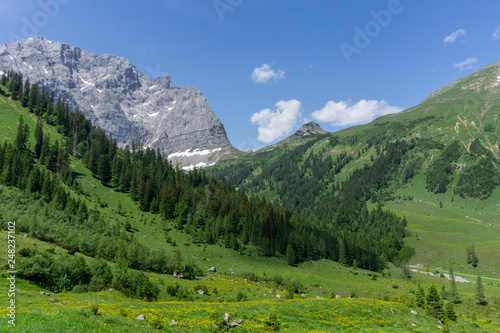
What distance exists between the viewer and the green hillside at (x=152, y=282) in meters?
24.3

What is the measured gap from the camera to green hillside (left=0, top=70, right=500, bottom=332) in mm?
24344

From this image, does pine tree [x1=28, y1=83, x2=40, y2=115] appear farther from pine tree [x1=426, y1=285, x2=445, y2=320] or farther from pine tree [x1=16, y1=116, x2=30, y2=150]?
pine tree [x1=426, y1=285, x2=445, y2=320]

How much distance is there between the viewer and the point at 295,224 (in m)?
136

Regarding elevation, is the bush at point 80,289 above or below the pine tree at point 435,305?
above

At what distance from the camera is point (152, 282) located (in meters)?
41.7

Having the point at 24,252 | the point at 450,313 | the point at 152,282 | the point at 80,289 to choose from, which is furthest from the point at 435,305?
the point at 24,252

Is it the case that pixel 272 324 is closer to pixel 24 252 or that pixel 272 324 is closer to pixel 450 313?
pixel 450 313

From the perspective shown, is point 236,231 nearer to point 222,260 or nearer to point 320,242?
point 222,260

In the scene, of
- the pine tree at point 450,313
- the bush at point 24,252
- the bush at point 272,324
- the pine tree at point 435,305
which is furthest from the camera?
the bush at point 24,252

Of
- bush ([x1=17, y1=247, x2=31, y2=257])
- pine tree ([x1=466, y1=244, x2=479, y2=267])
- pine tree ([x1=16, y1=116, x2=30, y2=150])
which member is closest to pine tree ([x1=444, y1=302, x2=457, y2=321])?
bush ([x1=17, y1=247, x2=31, y2=257])

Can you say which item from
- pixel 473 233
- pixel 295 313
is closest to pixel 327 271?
pixel 295 313

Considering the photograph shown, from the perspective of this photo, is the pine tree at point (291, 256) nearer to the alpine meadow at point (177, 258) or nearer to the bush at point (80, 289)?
the alpine meadow at point (177, 258)

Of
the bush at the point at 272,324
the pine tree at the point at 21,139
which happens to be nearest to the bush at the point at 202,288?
the bush at the point at 272,324

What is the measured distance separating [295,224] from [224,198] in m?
38.9
